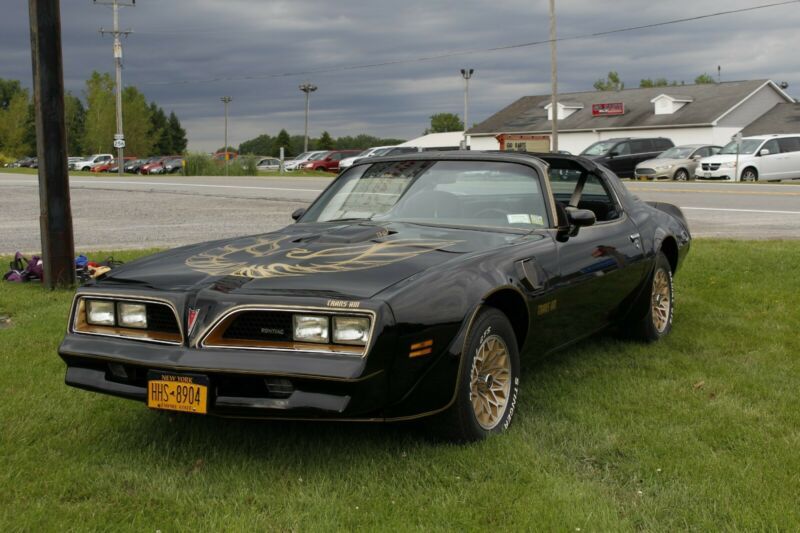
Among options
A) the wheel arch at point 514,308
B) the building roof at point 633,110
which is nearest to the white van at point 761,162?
the building roof at point 633,110

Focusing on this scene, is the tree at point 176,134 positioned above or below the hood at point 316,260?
above

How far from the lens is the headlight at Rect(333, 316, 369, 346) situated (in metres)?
3.63

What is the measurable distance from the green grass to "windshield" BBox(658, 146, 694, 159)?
26.4 metres

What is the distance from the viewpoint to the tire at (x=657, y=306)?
20.4 ft

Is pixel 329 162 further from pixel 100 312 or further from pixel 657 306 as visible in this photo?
pixel 100 312

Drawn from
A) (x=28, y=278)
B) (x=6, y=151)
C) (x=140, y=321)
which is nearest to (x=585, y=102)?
(x=28, y=278)

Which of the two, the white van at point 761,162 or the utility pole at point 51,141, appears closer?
the utility pole at point 51,141

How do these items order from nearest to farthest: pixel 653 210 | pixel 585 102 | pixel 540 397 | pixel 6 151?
pixel 540 397 → pixel 653 210 → pixel 585 102 → pixel 6 151

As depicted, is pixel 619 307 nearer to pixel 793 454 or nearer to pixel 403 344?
pixel 793 454

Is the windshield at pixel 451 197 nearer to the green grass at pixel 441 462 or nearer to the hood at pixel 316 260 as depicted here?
the hood at pixel 316 260

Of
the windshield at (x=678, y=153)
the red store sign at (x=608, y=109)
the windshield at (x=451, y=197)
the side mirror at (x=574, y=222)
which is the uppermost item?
the red store sign at (x=608, y=109)

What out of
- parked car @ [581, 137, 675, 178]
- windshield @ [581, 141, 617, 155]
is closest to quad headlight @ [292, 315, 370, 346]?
parked car @ [581, 137, 675, 178]

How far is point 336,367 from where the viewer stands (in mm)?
3564

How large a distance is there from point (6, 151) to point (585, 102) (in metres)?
74.3
